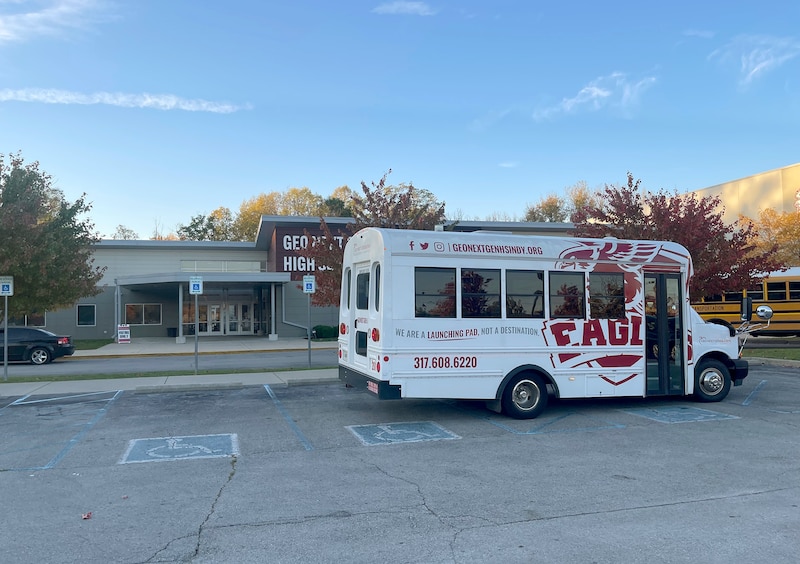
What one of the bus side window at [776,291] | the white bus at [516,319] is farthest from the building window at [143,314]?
the bus side window at [776,291]

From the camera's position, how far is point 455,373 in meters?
9.45

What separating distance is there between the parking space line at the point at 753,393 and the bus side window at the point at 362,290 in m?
6.92

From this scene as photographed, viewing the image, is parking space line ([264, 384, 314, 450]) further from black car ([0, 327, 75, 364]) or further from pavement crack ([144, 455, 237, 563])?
black car ([0, 327, 75, 364])

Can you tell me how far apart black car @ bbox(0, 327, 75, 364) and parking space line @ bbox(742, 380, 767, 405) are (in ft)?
70.0

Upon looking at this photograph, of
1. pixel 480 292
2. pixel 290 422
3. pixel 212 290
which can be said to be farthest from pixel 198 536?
pixel 212 290

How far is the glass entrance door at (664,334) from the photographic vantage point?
1059cm

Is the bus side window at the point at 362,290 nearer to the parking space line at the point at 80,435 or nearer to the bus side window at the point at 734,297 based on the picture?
the parking space line at the point at 80,435

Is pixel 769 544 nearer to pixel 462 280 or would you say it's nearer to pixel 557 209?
pixel 462 280

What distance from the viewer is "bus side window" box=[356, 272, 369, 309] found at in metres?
10.2

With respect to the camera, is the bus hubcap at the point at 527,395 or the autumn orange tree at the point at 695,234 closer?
the bus hubcap at the point at 527,395

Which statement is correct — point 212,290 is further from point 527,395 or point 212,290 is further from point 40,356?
point 527,395

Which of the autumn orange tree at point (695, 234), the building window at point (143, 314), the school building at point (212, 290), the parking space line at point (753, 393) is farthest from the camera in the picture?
the building window at point (143, 314)

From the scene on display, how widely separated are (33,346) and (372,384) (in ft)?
58.1

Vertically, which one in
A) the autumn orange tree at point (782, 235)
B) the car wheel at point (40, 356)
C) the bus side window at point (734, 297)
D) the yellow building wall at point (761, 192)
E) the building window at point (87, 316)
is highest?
the yellow building wall at point (761, 192)
